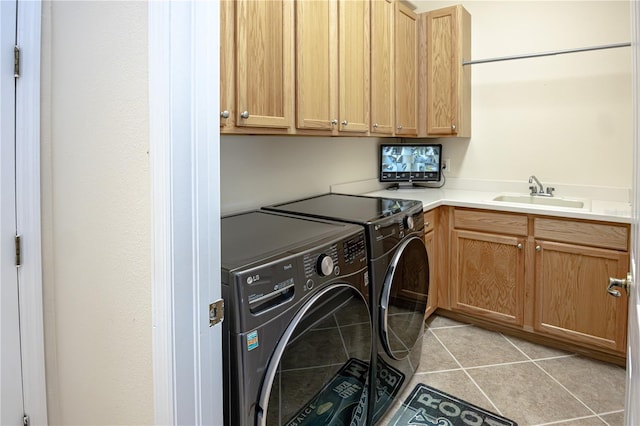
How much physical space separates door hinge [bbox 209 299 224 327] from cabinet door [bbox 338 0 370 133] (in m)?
1.42

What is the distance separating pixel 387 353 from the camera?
5.83 ft

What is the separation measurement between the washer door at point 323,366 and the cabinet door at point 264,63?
76cm

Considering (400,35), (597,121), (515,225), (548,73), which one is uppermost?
(400,35)

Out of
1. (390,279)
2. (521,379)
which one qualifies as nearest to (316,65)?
(390,279)

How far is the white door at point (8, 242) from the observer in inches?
48.3

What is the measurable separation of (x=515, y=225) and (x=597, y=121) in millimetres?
953

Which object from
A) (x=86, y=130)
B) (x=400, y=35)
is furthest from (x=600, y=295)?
(x=86, y=130)

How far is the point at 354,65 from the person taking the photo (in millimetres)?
2219

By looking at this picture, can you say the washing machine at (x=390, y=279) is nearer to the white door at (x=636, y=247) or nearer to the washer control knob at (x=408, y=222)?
the washer control knob at (x=408, y=222)

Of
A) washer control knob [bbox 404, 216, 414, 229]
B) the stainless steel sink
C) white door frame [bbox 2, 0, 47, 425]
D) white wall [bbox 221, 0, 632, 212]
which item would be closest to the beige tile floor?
washer control knob [bbox 404, 216, 414, 229]

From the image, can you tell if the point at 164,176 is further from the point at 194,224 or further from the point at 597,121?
the point at 597,121

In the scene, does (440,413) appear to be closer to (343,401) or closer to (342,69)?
(343,401)

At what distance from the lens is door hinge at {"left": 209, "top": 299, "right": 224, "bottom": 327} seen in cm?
88

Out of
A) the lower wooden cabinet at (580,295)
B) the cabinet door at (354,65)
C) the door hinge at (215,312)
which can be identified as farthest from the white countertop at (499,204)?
the door hinge at (215,312)
